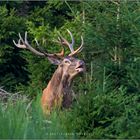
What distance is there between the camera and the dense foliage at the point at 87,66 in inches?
412

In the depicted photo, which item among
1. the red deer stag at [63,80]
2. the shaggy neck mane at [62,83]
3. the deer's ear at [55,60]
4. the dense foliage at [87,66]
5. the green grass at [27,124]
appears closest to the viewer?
the green grass at [27,124]

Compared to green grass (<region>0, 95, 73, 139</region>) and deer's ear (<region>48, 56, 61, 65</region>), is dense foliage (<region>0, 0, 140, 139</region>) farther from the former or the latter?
deer's ear (<region>48, 56, 61, 65</region>)

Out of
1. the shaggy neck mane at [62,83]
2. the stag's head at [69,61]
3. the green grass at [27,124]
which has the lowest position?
the green grass at [27,124]

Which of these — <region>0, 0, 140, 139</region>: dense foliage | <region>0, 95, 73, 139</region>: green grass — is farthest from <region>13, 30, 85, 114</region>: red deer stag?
<region>0, 95, 73, 139</region>: green grass

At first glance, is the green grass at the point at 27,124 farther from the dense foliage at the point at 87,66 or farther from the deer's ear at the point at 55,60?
the deer's ear at the point at 55,60

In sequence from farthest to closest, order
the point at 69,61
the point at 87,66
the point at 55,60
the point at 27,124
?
1. the point at 87,66
2. the point at 55,60
3. the point at 69,61
4. the point at 27,124

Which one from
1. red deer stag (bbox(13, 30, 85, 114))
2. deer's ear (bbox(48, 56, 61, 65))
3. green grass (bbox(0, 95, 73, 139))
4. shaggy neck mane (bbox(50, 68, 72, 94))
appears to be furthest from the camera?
deer's ear (bbox(48, 56, 61, 65))

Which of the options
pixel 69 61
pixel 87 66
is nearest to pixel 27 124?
pixel 69 61

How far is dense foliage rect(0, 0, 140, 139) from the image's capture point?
10473 millimetres

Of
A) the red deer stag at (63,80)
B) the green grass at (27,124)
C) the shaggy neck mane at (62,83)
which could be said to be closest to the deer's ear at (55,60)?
the red deer stag at (63,80)

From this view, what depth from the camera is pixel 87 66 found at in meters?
15.3

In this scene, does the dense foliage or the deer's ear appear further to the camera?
the deer's ear

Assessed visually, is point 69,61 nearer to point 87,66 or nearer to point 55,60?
point 55,60

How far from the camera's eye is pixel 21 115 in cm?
990
